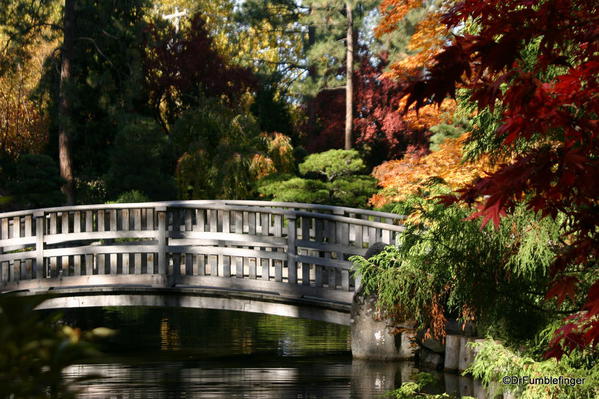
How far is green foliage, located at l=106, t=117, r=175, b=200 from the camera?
21031 mm

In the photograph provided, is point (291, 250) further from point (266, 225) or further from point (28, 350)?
point (28, 350)

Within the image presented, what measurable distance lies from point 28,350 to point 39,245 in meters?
9.36

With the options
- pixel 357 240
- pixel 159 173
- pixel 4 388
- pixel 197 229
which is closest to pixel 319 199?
pixel 159 173

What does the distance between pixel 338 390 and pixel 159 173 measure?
540 inches

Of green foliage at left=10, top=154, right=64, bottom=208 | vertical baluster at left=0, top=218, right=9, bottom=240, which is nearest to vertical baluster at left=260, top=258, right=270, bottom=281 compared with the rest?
vertical baluster at left=0, top=218, right=9, bottom=240

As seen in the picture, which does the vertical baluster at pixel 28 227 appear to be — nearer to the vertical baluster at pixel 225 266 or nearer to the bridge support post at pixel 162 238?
the bridge support post at pixel 162 238

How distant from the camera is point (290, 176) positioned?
1831cm

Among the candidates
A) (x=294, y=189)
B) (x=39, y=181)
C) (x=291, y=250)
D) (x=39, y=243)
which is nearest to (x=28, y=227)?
(x=39, y=243)

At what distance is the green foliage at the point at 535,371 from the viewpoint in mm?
5691

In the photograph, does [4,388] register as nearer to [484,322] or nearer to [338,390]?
[484,322]

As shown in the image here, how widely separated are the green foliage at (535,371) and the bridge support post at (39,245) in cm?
607

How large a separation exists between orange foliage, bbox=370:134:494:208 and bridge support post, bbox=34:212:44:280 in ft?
14.5

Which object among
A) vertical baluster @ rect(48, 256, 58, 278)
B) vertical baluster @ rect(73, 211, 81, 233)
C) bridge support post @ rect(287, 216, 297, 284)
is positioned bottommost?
vertical baluster @ rect(48, 256, 58, 278)

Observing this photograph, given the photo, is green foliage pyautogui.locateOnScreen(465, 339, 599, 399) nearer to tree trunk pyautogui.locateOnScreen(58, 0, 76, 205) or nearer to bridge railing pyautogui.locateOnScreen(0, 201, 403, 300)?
bridge railing pyautogui.locateOnScreen(0, 201, 403, 300)
